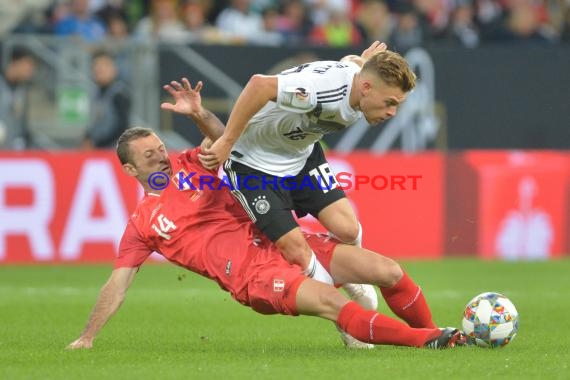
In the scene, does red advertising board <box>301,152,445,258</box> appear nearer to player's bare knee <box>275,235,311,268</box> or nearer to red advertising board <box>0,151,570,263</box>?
red advertising board <box>0,151,570,263</box>

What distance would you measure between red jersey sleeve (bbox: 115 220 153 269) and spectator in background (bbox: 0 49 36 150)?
337 inches

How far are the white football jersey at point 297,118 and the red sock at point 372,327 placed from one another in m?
1.26

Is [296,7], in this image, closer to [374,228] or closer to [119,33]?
[119,33]

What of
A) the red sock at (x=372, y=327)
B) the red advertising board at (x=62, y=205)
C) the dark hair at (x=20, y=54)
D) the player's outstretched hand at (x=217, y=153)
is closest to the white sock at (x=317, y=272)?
the red sock at (x=372, y=327)

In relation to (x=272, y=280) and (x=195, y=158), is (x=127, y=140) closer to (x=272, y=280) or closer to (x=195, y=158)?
(x=195, y=158)

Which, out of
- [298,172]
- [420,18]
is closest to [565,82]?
[420,18]

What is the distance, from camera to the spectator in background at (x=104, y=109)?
679 inches

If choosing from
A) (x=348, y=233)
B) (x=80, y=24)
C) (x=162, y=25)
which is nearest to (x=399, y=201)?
(x=162, y=25)

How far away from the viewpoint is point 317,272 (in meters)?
8.48

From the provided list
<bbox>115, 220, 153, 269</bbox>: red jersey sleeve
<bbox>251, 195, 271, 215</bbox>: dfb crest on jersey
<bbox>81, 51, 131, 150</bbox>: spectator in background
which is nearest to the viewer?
<bbox>251, 195, 271, 215</bbox>: dfb crest on jersey

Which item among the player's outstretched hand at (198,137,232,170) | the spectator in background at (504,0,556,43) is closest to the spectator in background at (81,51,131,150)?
the spectator in background at (504,0,556,43)

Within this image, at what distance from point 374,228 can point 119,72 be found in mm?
4120

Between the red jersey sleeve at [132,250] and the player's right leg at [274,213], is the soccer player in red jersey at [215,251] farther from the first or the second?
the player's right leg at [274,213]

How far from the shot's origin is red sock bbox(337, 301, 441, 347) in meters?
7.88
